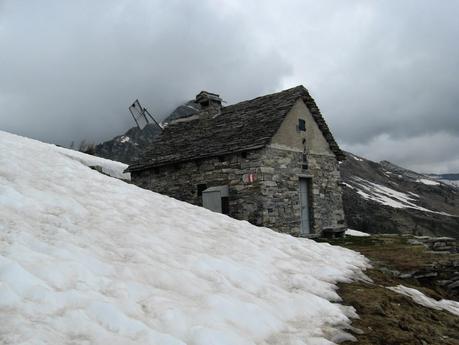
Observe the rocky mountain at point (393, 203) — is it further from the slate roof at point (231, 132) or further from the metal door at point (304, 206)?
the slate roof at point (231, 132)

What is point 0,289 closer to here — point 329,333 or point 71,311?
point 71,311

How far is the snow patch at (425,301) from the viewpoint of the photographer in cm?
612

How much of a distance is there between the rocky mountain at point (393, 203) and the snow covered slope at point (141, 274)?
28.7 m

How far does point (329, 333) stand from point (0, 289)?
3003mm

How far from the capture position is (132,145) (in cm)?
8825

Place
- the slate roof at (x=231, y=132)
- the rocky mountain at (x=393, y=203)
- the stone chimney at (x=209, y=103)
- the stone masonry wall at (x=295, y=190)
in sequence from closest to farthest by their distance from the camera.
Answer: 1. the stone masonry wall at (x=295, y=190)
2. the slate roof at (x=231, y=132)
3. the stone chimney at (x=209, y=103)
4. the rocky mountain at (x=393, y=203)

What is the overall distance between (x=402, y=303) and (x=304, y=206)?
36.6 feet

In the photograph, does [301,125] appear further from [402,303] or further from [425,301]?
[402,303]

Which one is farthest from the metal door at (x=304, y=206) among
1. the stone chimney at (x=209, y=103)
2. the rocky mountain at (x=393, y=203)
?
the rocky mountain at (x=393, y=203)

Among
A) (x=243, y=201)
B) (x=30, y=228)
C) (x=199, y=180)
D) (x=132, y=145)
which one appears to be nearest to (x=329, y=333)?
(x=30, y=228)

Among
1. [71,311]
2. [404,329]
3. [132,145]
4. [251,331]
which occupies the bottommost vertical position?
[404,329]

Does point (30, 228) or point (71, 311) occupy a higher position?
point (30, 228)

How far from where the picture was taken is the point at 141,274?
14.7ft

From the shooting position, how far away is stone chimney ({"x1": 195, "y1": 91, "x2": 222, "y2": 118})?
19.5 m
